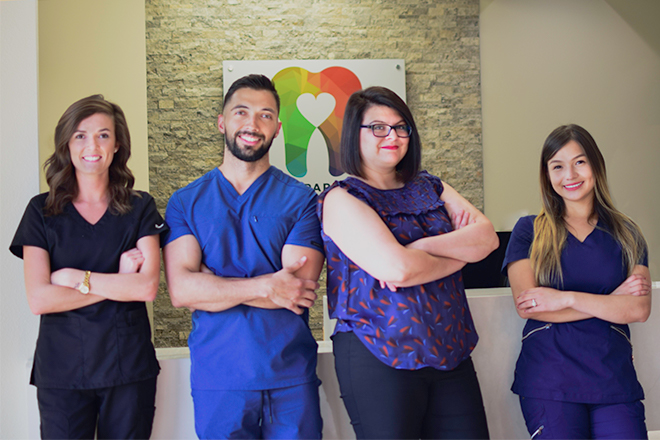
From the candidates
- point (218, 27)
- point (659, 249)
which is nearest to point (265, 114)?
point (218, 27)

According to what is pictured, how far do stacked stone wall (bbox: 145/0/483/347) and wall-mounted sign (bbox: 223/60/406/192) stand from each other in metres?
0.11

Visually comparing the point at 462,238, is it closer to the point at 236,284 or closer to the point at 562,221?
the point at 562,221

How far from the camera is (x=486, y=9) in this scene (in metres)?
5.10

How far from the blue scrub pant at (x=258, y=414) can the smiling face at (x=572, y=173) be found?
4.13 feet

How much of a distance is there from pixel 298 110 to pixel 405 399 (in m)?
3.59

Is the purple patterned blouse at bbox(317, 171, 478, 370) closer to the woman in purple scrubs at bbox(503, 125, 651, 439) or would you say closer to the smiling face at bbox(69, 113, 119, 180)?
the woman in purple scrubs at bbox(503, 125, 651, 439)

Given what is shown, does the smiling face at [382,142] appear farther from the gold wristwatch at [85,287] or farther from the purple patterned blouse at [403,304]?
the gold wristwatch at [85,287]

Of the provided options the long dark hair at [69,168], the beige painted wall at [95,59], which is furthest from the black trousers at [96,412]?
the beige painted wall at [95,59]

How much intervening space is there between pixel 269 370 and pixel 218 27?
3791 millimetres

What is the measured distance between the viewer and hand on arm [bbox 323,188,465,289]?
63.8 inches

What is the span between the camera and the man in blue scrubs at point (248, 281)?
1.74 metres

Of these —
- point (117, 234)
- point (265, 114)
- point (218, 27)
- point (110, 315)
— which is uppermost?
point (218, 27)

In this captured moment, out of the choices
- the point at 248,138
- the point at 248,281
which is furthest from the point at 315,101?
the point at 248,281

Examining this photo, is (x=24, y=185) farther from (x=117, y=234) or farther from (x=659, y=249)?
(x=659, y=249)
